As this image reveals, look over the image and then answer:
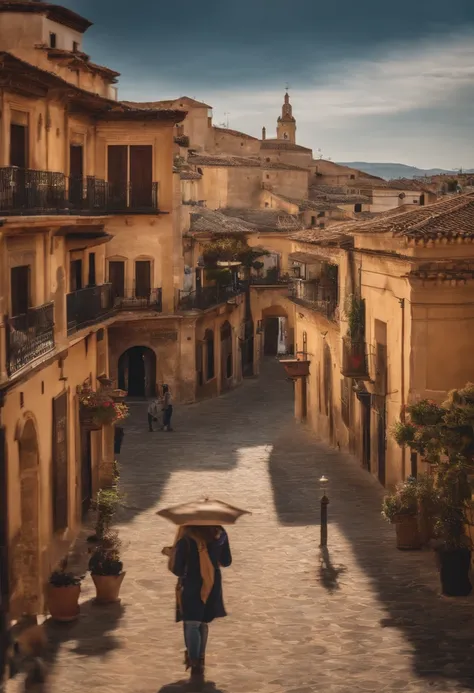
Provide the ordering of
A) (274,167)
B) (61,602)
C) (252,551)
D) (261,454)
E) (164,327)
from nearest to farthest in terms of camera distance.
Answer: (61,602), (252,551), (261,454), (164,327), (274,167)

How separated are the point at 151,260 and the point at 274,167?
39924 millimetres

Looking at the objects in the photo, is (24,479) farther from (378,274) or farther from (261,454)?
(261,454)

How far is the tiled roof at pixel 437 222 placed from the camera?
23.7 meters

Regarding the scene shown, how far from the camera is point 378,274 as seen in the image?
28094mm

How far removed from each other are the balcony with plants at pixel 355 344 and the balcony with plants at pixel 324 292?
3.82 meters

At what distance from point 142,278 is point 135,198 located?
4.46 meters

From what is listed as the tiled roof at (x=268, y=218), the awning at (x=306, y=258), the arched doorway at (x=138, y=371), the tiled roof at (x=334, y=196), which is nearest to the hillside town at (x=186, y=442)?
the awning at (x=306, y=258)

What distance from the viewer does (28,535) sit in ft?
62.3

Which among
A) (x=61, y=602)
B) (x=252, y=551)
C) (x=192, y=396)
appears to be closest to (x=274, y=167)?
(x=192, y=396)

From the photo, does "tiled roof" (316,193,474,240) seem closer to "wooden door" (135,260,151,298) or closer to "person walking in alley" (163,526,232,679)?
"person walking in alley" (163,526,232,679)

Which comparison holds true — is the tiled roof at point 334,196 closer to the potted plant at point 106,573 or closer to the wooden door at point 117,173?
the wooden door at point 117,173

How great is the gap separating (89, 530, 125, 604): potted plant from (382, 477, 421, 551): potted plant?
18.0 ft

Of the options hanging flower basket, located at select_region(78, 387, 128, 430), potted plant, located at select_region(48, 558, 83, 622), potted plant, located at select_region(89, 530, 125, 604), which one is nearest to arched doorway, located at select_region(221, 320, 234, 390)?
hanging flower basket, located at select_region(78, 387, 128, 430)

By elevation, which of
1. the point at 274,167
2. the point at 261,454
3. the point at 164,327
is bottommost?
the point at 261,454
